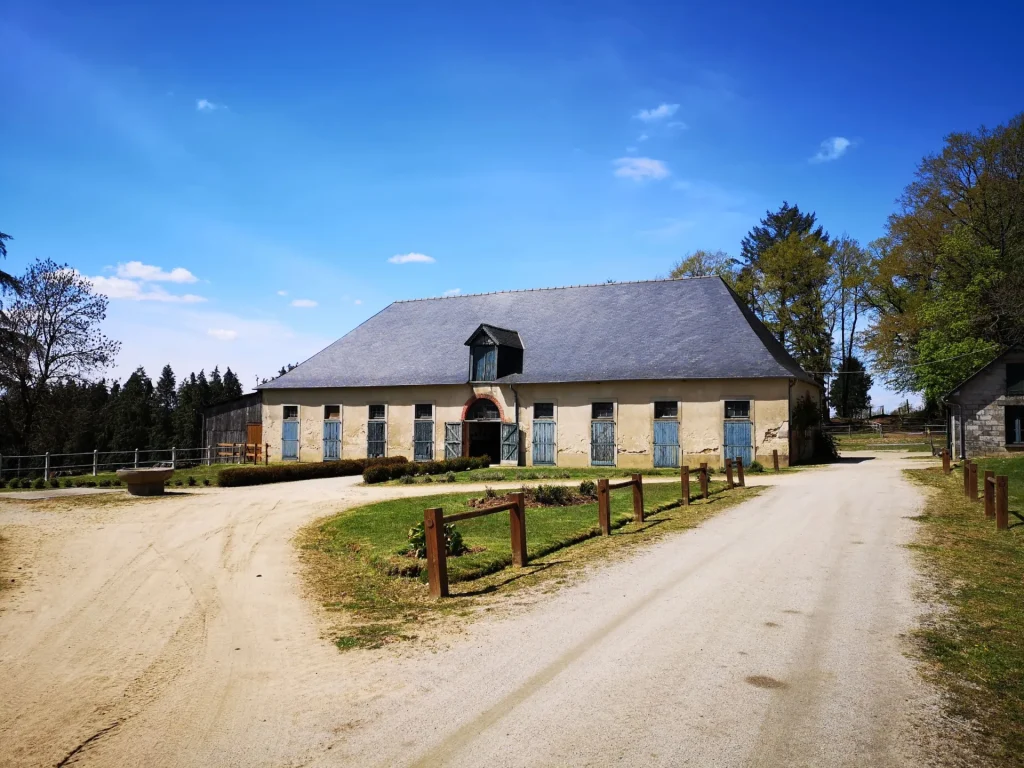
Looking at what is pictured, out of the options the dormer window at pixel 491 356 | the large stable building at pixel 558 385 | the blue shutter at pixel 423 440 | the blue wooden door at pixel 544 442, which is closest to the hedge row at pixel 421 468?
the blue wooden door at pixel 544 442

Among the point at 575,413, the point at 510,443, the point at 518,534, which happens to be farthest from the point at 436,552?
the point at 510,443

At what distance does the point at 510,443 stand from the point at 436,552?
21707 mm

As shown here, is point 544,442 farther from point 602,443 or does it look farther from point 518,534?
point 518,534

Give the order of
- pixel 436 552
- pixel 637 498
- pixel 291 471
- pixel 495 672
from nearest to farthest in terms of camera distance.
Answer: pixel 495 672 < pixel 436 552 < pixel 637 498 < pixel 291 471

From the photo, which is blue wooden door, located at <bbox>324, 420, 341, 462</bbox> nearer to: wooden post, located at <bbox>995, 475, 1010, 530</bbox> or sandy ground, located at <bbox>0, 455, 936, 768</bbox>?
sandy ground, located at <bbox>0, 455, 936, 768</bbox>

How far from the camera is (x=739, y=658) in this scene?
5.39m

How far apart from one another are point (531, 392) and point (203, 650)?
23.7 meters

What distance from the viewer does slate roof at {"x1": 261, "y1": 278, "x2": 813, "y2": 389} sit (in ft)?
89.1

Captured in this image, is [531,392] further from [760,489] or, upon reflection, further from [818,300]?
[818,300]

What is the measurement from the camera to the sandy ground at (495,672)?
4023mm

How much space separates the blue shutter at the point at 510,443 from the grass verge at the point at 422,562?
1402 cm

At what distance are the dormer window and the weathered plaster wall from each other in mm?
17953

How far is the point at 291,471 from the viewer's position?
23.2 m

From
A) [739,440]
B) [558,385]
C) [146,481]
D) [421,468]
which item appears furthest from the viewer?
[558,385]
